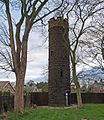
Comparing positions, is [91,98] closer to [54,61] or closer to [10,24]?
[54,61]

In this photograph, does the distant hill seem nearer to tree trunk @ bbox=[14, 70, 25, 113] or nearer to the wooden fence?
the wooden fence

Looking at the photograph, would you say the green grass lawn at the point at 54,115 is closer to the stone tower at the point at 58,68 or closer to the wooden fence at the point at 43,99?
the wooden fence at the point at 43,99

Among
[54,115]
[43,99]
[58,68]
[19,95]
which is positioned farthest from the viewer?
[43,99]

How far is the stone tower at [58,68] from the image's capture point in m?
19.3

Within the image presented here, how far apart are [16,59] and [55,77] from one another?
995cm

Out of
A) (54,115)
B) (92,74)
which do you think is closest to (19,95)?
(54,115)

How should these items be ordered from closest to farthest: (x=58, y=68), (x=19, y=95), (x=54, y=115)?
1. (x=19, y=95)
2. (x=54, y=115)
3. (x=58, y=68)

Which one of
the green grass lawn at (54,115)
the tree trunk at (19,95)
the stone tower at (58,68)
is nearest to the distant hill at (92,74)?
the stone tower at (58,68)

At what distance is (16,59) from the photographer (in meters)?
10.2

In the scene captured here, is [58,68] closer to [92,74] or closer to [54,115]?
[92,74]

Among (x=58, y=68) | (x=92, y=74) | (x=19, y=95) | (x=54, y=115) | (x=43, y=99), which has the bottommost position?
A: (x=43, y=99)

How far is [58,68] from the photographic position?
64.2ft

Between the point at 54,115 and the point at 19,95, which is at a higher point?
the point at 19,95

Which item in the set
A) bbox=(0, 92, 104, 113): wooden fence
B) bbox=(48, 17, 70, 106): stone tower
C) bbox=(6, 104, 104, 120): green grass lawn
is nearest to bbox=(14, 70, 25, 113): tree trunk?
bbox=(6, 104, 104, 120): green grass lawn
